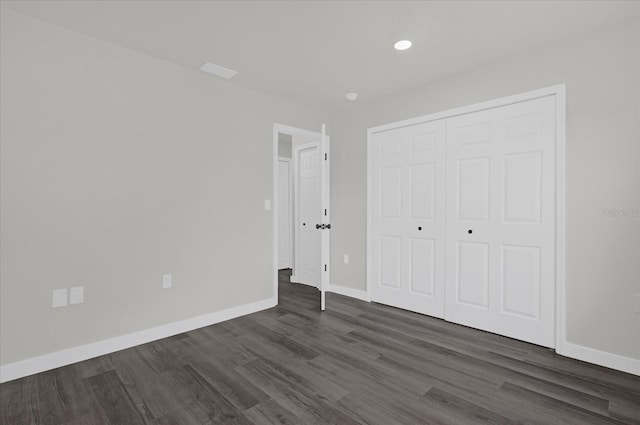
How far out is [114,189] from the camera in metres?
2.69

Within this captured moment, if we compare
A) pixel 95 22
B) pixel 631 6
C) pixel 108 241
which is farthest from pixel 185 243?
pixel 631 6

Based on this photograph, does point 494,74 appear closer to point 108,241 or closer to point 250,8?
point 250,8

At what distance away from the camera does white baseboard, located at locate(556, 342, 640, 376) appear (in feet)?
7.57

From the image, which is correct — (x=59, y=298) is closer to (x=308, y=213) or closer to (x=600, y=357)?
(x=308, y=213)

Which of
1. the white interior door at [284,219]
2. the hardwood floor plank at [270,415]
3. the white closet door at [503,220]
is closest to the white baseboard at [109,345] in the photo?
the hardwood floor plank at [270,415]

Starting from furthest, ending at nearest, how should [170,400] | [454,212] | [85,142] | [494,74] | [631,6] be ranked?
[454,212], [494,74], [85,142], [631,6], [170,400]

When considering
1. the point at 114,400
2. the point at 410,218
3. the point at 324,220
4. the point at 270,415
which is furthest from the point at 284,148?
the point at 270,415

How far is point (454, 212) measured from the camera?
130 inches

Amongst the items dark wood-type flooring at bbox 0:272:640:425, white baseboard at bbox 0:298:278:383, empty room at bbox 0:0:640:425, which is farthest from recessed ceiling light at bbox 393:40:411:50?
white baseboard at bbox 0:298:278:383

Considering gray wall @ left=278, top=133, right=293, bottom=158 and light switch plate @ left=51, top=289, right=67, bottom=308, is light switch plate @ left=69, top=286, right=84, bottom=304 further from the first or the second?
gray wall @ left=278, top=133, right=293, bottom=158

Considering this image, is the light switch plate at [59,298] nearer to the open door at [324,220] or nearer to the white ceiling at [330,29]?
the white ceiling at [330,29]

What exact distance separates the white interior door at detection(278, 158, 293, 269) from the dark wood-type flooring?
10.4ft

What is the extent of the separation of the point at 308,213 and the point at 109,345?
3037 millimetres

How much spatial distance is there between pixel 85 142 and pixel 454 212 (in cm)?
337
